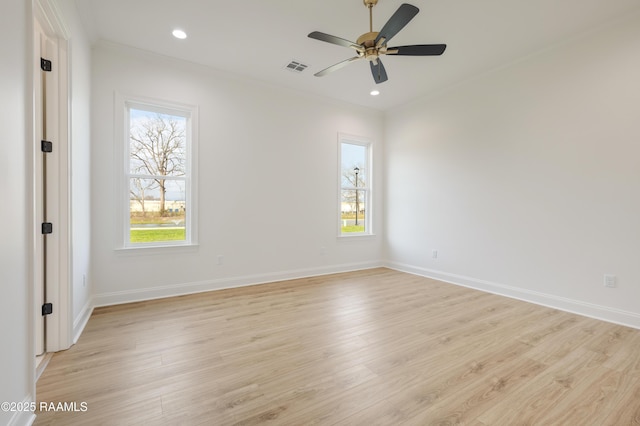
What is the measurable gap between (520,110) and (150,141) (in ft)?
16.0

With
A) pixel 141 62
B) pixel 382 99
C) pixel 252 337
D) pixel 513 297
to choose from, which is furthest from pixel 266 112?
pixel 513 297

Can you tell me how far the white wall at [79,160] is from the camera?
95.6 inches

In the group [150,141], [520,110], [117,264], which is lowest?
[117,264]

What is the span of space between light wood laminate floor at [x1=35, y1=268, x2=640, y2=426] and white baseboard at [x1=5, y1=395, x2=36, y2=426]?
0.06 m

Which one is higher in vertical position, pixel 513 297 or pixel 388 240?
pixel 388 240

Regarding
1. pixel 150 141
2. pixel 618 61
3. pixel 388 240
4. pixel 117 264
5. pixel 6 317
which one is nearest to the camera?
pixel 6 317

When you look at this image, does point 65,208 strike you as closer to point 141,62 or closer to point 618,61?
point 141,62

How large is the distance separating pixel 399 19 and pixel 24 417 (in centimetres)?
343

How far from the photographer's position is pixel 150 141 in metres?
3.72

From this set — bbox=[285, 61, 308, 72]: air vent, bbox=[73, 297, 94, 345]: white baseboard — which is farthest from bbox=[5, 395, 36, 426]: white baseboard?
bbox=[285, 61, 308, 72]: air vent

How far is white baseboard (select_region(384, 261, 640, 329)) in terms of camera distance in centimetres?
294

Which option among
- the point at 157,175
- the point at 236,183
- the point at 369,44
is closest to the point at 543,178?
the point at 369,44

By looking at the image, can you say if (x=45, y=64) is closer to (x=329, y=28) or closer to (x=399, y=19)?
(x=329, y=28)

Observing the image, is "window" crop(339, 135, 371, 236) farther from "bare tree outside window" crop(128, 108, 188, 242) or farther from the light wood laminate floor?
"bare tree outside window" crop(128, 108, 188, 242)
